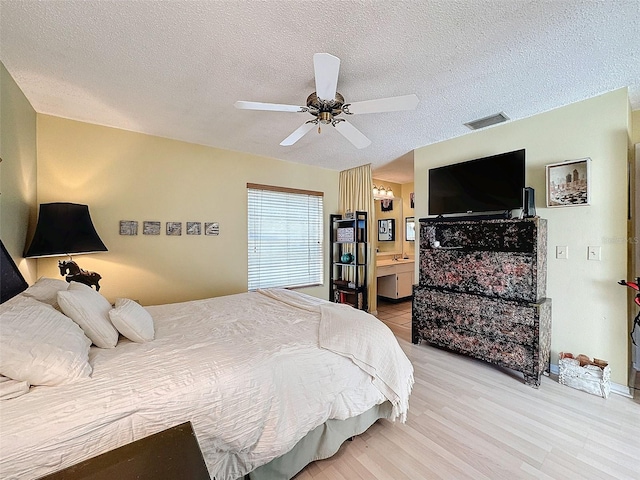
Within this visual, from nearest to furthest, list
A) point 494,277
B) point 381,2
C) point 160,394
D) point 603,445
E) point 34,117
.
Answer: point 160,394, point 381,2, point 603,445, point 34,117, point 494,277

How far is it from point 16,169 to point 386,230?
545cm

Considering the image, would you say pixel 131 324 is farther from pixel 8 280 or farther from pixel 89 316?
pixel 8 280

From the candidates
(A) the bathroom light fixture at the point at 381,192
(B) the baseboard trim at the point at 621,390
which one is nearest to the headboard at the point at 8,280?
(B) the baseboard trim at the point at 621,390

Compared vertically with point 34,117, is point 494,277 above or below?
below

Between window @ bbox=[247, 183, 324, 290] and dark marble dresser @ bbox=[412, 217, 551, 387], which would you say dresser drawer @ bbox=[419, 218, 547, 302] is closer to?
dark marble dresser @ bbox=[412, 217, 551, 387]

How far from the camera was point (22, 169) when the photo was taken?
2.20 m

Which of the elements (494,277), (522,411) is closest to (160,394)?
(522,411)

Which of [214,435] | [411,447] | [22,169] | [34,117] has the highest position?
[34,117]

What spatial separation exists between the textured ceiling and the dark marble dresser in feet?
3.98

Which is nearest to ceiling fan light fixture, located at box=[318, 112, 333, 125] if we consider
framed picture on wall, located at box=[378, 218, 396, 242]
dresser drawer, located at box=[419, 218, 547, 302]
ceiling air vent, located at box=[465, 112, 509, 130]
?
ceiling air vent, located at box=[465, 112, 509, 130]

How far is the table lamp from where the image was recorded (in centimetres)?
217

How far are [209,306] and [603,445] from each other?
9.96 feet

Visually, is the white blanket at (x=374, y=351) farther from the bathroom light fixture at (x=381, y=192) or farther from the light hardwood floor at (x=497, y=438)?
the bathroom light fixture at (x=381, y=192)

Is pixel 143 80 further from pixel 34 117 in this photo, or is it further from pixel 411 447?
pixel 411 447
